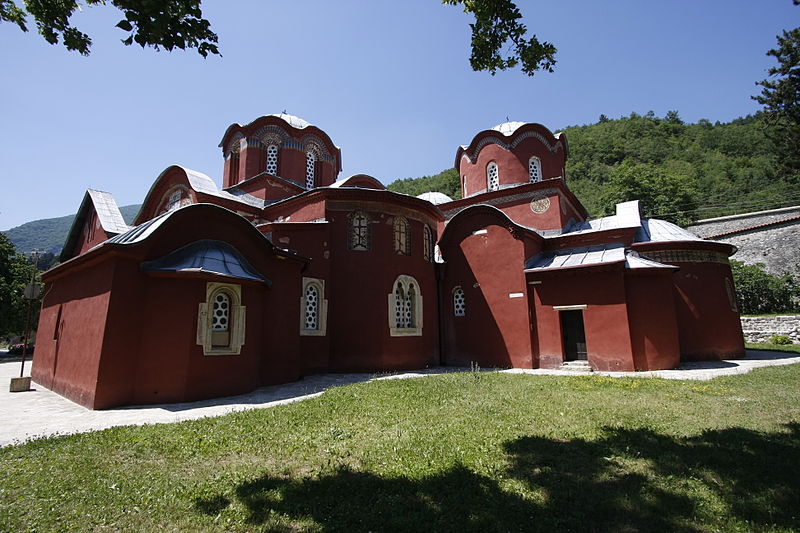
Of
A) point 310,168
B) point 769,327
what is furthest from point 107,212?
point 769,327

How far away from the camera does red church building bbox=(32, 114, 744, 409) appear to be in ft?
23.4

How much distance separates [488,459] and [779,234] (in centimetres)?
3172

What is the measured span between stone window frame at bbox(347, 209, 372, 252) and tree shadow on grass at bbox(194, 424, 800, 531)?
8605mm

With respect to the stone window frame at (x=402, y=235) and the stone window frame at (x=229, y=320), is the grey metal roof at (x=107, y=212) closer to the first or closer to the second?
the stone window frame at (x=229, y=320)

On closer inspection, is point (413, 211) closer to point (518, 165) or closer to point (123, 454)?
point (518, 165)

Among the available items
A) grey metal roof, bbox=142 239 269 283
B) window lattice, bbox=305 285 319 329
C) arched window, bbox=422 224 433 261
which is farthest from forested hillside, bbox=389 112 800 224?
grey metal roof, bbox=142 239 269 283

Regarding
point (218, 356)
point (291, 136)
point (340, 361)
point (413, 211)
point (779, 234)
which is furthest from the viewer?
point (779, 234)

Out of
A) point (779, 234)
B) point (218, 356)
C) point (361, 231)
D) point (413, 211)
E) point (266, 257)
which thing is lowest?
point (218, 356)

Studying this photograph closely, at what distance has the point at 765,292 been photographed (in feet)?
70.0

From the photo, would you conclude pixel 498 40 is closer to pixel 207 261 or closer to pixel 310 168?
pixel 207 261

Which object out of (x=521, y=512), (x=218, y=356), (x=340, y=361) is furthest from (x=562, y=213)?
(x=521, y=512)

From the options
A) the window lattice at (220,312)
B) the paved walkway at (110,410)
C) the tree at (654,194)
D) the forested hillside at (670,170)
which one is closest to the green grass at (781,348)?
the paved walkway at (110,410)

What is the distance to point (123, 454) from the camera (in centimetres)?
423

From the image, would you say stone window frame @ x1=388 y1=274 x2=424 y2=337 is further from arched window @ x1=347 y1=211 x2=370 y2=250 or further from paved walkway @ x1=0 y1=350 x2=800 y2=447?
paved walkway @ x1=0 y1=350 x2=800 y2=447
